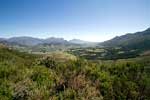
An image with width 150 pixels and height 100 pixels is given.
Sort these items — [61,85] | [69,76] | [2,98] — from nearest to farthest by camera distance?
1. [2,98]
2. [61,85]
3. [69,76]

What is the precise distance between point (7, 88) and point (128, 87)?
409 inches

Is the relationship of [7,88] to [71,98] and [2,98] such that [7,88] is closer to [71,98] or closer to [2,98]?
[2,98]

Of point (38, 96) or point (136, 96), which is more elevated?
point (38, 96)

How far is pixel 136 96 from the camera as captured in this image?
60.8ft

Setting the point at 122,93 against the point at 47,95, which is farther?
the point at 122,93

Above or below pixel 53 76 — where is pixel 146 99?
below

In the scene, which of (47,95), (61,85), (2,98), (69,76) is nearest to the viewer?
(2,98)

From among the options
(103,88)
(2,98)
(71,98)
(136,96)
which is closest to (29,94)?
(2,98)

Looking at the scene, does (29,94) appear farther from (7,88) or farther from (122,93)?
(122,93)

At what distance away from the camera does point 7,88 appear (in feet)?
51.3

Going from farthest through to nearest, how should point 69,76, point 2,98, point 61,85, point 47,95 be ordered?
point 69,76 < point 61,85 < point 47,95 < point 2,98

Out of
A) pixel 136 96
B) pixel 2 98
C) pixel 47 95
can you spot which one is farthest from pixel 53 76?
pixel 136 96

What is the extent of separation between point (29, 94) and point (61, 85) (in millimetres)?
3716

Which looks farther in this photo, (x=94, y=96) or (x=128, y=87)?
(x=128, y=87)
